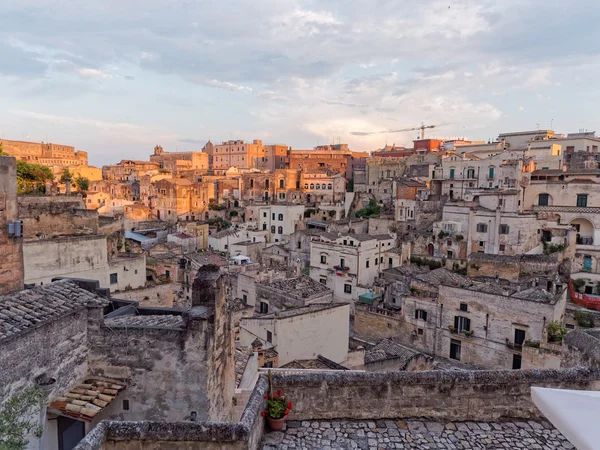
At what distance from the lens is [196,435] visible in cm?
465

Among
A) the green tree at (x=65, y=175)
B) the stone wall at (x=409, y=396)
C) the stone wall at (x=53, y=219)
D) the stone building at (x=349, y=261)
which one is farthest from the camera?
the green tree at (x=65, y=175)

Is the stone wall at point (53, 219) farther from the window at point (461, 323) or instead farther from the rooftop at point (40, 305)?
the window at point (461, 323)

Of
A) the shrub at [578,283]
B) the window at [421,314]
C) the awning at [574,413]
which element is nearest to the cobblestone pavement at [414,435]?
the awning at [574,413]

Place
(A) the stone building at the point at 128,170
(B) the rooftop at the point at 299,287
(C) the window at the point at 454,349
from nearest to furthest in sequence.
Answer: (B) the rooftop at the point at 299,287
(C) the window at the point at 454,349
(A) the stone building at the point at 128,170

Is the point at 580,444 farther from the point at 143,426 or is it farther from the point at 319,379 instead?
the point at 143,426

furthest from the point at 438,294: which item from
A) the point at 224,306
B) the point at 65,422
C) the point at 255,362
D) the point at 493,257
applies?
the point at 65,422

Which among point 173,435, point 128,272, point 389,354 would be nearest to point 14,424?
point 173,435

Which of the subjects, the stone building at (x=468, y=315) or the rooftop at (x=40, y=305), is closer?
the rooftop at (x=40, y=305)

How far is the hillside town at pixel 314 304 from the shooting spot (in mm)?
5609

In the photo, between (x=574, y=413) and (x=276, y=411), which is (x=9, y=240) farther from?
(x=574, y=413)

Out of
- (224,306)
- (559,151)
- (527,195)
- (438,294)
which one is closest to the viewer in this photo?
(224,306)

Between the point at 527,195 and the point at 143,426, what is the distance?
46.4 metres

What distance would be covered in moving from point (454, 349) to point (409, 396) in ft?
73.4

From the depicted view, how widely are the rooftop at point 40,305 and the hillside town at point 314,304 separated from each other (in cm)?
4
